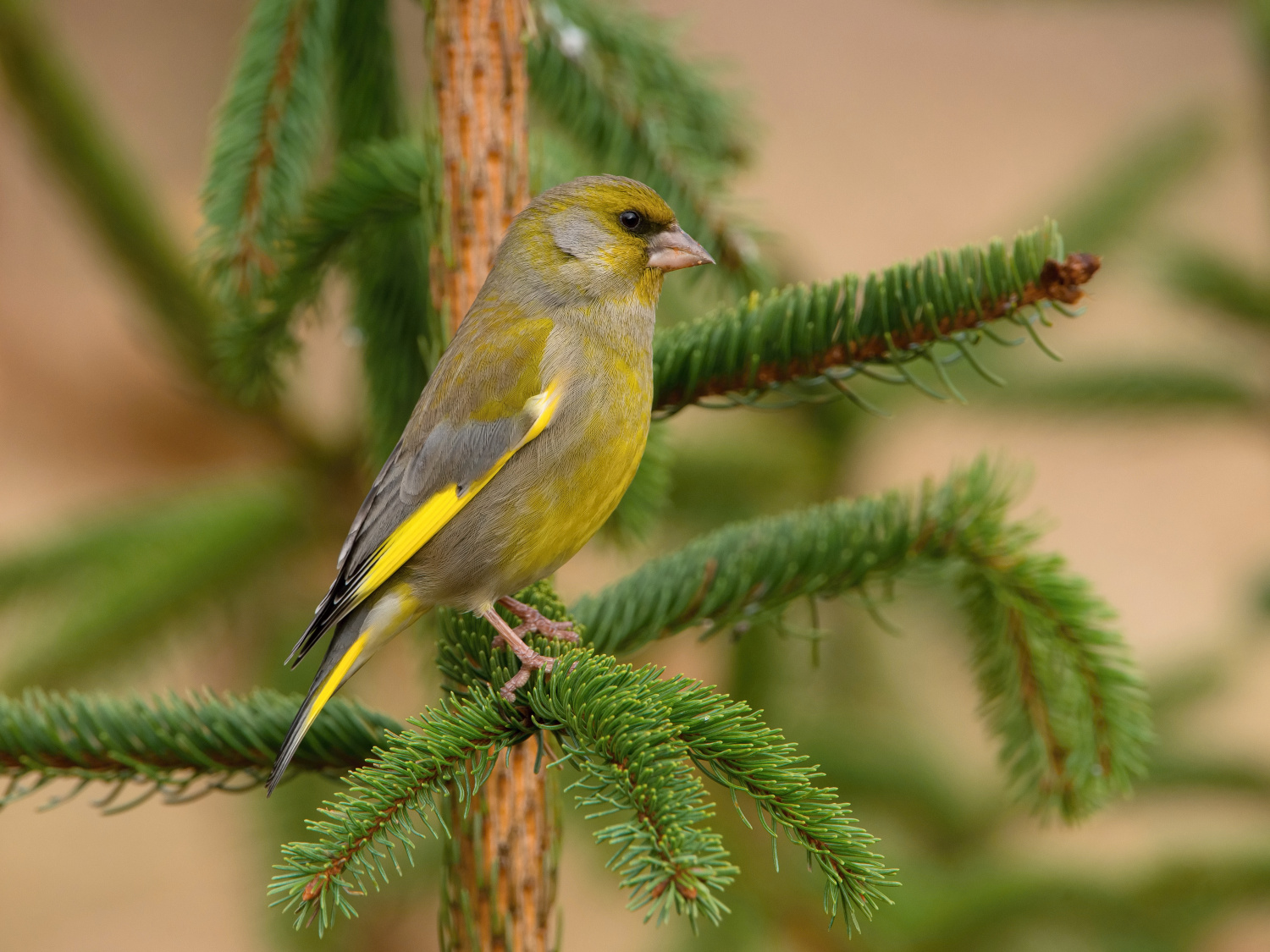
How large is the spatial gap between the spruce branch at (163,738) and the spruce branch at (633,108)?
730mm

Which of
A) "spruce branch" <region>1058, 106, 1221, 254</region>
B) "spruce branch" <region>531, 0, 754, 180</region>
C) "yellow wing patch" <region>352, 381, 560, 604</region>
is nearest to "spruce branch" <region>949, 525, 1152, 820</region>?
"yellow wing patch" <region>352, 381, 560, 604</region>

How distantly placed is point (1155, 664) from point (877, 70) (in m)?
2.59

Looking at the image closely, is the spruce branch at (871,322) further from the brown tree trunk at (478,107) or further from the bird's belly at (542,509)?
the brown tree trunk at (478,107)

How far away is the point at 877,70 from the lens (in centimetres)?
424

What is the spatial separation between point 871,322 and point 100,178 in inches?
47.2

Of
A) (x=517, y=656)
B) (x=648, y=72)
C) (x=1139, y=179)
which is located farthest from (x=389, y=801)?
(x=1139, y=179)

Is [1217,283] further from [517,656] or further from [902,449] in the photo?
[902,449]

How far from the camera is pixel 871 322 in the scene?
3.41ft

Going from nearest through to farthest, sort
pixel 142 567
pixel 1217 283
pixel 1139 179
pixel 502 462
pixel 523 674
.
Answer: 1. pixel 523 674
2. pixel 502 462
3. pixel 142 567
4. pixel 1217 283
5. pixel 1139 179

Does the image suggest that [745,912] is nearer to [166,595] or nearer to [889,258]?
[166,595]

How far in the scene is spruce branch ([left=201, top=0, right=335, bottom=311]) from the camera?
→ 1.26 meters

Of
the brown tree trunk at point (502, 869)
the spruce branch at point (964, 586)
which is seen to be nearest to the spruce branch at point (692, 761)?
the brown tree trunk at point (502, 869)

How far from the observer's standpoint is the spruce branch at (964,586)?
45.4 inches

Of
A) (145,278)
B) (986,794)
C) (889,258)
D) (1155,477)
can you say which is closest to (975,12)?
(889,258)
